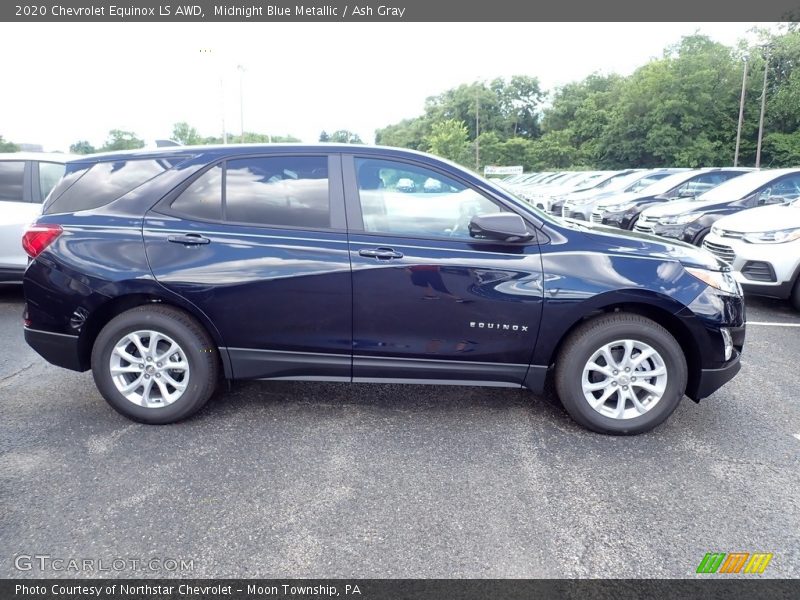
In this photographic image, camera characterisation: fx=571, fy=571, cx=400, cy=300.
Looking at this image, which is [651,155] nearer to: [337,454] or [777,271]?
[777,271]

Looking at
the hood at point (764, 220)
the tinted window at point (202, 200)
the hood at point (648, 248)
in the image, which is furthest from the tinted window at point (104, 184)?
the hood at point (764, 220)

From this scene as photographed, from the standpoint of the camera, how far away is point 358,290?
11.4ft

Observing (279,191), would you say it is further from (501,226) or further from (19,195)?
(19,195)

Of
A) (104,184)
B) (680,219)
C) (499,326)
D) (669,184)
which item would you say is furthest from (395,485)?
(669,184)

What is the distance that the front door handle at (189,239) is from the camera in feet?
11.6

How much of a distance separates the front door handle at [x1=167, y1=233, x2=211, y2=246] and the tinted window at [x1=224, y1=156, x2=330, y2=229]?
0.67 ft

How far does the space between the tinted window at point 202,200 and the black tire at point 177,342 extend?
63cm

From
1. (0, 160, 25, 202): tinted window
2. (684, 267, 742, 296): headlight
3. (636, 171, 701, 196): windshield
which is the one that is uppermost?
Answer: (636, 171, 701, 196): windshield

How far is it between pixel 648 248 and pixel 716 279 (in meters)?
0.46

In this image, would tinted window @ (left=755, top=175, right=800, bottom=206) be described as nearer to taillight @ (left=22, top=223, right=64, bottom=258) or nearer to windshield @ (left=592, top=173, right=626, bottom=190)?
windshield @ (left=592, top=173, right=626, bottom=190)

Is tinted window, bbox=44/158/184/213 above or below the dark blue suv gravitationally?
above

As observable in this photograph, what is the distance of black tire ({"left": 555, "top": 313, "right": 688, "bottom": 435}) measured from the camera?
3438 millimetres

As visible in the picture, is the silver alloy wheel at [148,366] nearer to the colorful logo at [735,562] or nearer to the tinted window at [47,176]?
the colorful logo at [735,562]

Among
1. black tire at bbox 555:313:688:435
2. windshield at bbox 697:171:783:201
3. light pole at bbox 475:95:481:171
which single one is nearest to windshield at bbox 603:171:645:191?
windshield at bbox 697:171:783:201
